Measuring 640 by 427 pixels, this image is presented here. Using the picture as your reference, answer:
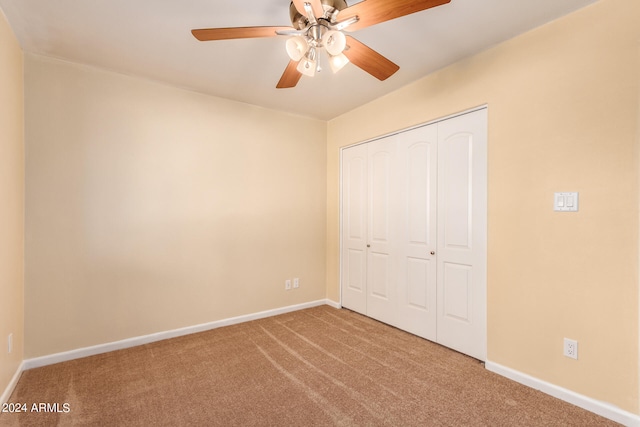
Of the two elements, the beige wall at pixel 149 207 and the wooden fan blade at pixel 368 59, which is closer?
the wooden fan blade at pixel 368 59

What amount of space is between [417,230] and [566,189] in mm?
1239

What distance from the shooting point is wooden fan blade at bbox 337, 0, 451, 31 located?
140cm

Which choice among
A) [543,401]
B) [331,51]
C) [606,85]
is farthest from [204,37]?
[543,401]

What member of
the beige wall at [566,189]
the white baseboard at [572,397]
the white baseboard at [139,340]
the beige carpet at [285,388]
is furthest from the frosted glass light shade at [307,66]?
the white baseboard at [139,340]

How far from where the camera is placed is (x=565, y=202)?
199cm

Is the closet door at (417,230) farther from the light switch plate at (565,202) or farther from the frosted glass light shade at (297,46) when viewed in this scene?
the frosted glass light shade at (297,46)

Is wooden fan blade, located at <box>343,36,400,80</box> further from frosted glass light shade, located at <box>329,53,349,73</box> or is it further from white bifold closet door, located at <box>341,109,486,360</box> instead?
white bifold closet door, located at <box>341,109,486,360</box>

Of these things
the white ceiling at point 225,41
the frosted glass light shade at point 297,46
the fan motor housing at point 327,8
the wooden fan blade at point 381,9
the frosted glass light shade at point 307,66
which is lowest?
the frosted glass light shade at point 307,66

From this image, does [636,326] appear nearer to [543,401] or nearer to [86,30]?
[543,401]

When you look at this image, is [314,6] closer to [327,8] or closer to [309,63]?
[327,8]

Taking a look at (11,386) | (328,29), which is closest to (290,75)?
(328,29)

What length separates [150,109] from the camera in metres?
2.90

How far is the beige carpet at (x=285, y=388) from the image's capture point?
1827mm

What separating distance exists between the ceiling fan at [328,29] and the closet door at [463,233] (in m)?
1.10
